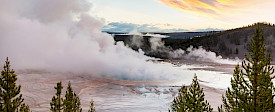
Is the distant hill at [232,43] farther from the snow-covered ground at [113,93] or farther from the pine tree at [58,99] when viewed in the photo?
the pine tree at [58,99]

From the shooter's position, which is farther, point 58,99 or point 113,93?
point 113,93

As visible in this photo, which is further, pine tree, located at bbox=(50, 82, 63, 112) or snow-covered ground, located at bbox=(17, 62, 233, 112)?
snow-covered ground, located at bbox=(17, 62, 233, 112)

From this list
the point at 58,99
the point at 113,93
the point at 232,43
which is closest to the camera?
the point at 58,99

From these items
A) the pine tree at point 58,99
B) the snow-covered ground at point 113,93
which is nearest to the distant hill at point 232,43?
the snow-covered ground at point 113,93

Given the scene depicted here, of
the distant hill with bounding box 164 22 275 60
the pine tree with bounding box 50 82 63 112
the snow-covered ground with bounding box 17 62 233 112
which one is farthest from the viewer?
the distant hill with bounding box 164 22 275 60

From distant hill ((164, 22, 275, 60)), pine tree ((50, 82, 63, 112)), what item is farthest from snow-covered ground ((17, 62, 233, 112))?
distant hill ((164, 22, 275, 60))

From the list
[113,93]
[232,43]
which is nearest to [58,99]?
[113,93]

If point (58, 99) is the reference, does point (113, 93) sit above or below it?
below

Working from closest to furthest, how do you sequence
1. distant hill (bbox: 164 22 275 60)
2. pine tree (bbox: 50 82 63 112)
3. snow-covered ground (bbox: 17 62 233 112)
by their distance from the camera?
pine tree (bbox: 50 82 63 112) < snow-covered ground (bbox: 17 62 233 112) < distant hill (bbox: 164 22 275 60)

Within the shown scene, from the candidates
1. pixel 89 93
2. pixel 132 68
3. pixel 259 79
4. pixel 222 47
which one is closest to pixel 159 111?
pixel 89 93

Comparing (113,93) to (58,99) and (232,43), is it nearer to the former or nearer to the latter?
(58,99)

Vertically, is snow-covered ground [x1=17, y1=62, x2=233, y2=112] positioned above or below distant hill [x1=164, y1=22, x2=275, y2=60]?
below

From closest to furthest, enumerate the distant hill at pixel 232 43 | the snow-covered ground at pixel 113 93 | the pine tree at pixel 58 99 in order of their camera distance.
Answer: the pine tree at pixel 58 99 → the snow-covered ground at pixel 113 93 → the distant hill at pixel 232 43

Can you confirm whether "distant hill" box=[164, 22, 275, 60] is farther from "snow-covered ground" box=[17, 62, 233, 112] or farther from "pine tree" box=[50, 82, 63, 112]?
"pine tree" box=[50, 82, 63, 112]
